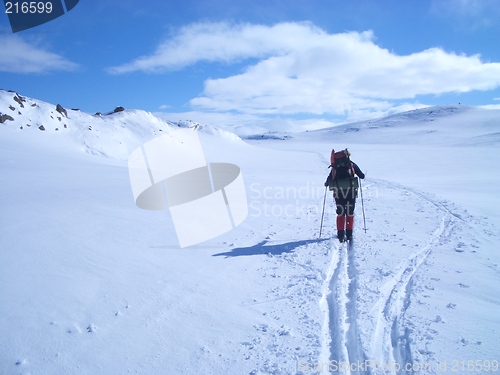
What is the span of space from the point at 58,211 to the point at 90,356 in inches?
186

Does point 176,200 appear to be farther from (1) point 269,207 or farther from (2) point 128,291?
(2) point 128,291

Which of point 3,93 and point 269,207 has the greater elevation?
point 3,93

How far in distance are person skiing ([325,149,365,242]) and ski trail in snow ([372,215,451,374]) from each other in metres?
1.32

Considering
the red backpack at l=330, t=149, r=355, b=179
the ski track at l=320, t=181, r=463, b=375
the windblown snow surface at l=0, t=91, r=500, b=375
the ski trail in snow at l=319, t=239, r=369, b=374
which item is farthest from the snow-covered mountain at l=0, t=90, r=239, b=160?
the ski track at l=320, t=181, r=463, b=375

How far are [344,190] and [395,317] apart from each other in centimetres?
306

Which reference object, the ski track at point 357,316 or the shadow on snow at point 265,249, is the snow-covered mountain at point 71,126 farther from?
the ski track at point 357,316

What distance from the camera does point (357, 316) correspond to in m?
3.72

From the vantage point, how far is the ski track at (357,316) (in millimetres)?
3076

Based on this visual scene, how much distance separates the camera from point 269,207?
945cm

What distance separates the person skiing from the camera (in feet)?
20.7

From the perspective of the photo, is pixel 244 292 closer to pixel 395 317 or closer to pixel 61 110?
pixel 395 317

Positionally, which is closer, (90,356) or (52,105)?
(90,356)

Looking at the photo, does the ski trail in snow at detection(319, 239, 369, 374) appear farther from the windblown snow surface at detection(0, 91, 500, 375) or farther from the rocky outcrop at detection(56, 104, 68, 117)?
the rocky outcrop at detection(56, 104, 68, 117)

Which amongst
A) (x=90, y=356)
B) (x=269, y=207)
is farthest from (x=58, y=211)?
(x=269, y=207)
